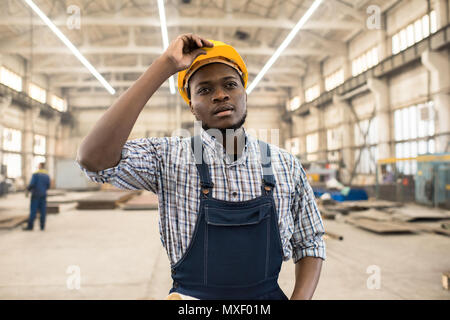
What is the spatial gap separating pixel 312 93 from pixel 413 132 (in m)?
9.54

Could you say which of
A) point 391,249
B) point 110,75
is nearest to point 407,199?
point 391,249

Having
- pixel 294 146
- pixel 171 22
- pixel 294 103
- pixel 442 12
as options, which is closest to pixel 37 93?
pixel 171 22

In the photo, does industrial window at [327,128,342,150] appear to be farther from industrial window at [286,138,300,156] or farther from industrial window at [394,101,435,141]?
industrial window at [394,101,435,141]

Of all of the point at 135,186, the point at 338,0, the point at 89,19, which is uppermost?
the point at 338,0

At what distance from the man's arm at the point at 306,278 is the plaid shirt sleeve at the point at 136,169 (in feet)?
2.13

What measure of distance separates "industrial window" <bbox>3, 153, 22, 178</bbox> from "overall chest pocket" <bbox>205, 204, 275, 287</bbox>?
65.2 feet

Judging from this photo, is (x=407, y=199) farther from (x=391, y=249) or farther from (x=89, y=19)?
(x=89, y=19)

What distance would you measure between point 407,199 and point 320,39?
33.0ft

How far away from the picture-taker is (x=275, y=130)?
3520 mm

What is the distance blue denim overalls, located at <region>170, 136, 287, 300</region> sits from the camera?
108 cm

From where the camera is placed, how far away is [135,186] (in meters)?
1.12

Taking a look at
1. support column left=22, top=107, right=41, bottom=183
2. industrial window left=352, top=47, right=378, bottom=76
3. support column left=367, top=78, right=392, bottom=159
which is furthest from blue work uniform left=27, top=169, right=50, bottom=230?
industrial window left=352, top=47, right=378, bottom=76

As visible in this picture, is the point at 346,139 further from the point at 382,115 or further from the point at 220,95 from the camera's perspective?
the point at 220,95
